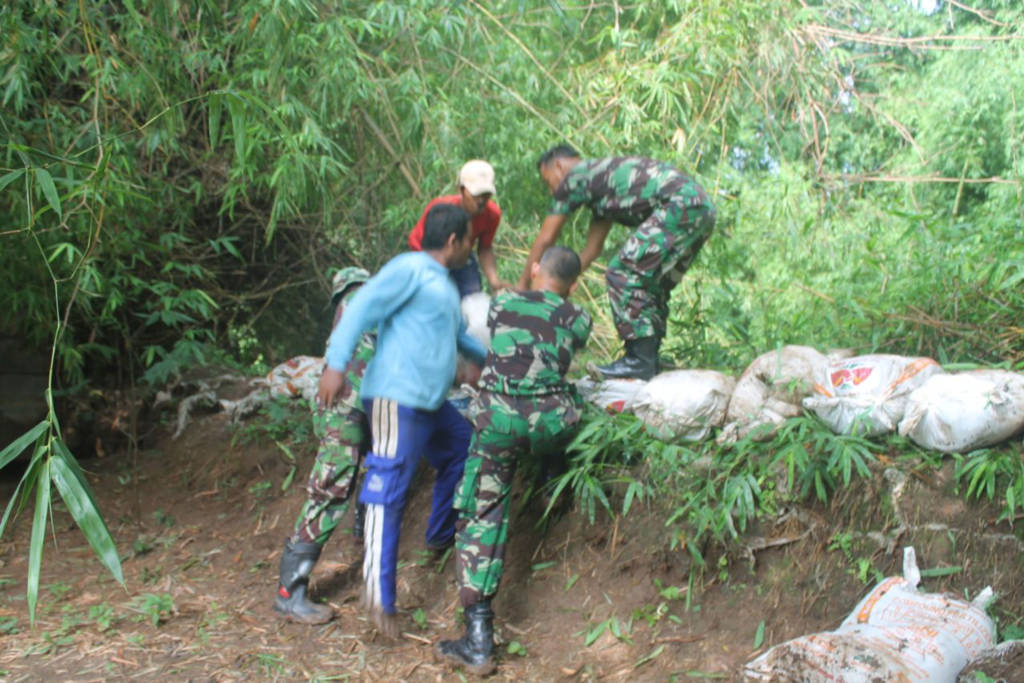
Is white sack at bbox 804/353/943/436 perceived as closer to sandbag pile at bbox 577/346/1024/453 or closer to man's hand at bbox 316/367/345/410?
sandbag pile at bbox 577/346/1024/453

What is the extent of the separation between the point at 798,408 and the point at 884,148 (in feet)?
23.1

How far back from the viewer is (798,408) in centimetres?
329

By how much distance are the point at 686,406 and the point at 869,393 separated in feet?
2.22

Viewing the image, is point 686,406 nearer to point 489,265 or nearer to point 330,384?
point 489,265

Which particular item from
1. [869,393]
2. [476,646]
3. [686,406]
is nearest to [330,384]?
[476,646]

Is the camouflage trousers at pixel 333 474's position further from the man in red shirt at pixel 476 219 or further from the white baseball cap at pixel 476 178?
the white baseball cap at pixel 476 178

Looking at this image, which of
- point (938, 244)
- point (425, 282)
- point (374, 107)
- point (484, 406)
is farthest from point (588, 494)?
point (374, 107)

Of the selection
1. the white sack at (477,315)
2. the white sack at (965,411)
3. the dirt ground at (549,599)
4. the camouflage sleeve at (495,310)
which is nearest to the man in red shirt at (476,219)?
the white sack at (477,315)

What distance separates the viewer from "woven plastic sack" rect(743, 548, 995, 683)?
2307 millimetres

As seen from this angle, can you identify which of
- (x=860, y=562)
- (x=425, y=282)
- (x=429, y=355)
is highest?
(x=425, y=282)

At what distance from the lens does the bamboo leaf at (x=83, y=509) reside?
2016 mm

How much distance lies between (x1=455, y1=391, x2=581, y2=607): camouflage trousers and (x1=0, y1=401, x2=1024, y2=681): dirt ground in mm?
356

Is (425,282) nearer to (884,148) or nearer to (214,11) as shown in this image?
(214,11)

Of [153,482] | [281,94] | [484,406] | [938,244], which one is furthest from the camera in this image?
[153,482]
